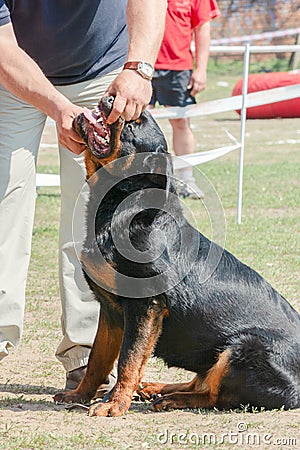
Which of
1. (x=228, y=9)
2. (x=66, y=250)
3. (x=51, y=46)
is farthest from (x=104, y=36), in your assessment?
(x=228, y=9)

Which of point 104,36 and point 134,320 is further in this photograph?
point 104,36

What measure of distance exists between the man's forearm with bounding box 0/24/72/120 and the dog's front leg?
0.93 m

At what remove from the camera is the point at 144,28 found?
367 centimetres

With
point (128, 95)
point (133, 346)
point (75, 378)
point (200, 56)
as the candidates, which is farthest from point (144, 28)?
point (200, 56)

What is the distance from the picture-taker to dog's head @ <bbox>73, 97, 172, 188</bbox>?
351cm

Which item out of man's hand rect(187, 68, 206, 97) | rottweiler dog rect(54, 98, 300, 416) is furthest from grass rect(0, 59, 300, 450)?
man's hand rect(187, 68, 206, 97)

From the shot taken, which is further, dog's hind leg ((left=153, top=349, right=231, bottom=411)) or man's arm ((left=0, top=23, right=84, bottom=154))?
dog's hind leg ((left=153, top=349, right=231, bottom=411))

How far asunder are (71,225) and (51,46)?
3.00 ft

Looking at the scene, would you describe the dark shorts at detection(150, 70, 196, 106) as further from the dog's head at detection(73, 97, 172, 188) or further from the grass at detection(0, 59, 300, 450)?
the dog's head at detection(73, 97, 172, 188)

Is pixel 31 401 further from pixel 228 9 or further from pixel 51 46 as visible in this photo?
pixel 228 9

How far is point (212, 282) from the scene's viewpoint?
380cm

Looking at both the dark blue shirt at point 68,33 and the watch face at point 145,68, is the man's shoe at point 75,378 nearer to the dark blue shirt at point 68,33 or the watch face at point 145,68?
the dark blue shirt at point 68,33

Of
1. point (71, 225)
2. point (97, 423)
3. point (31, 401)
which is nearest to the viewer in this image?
point (97, 423)

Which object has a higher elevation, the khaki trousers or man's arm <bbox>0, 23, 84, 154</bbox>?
man's arm <bbox>0, 23, 84, 154</bbox>
